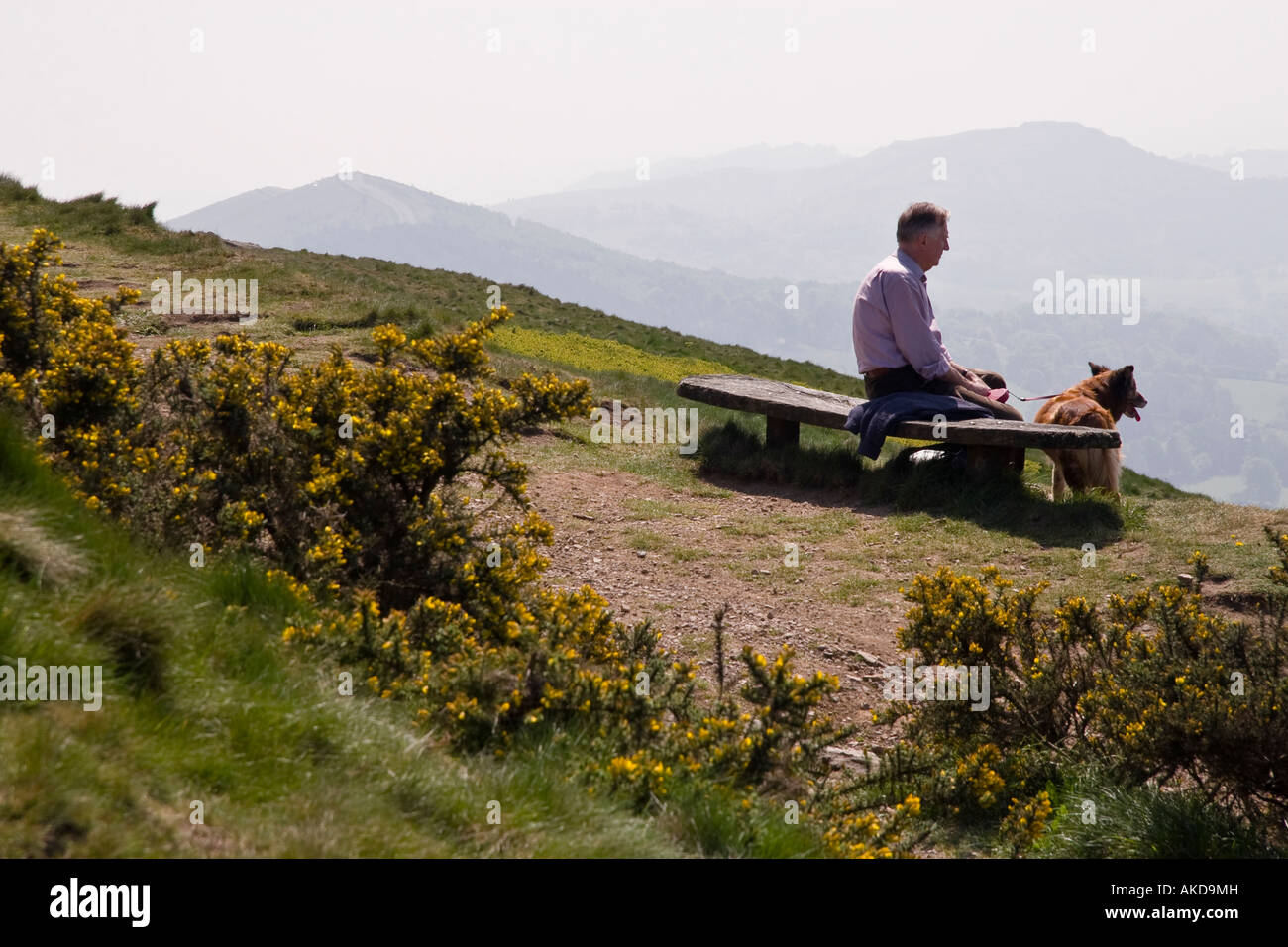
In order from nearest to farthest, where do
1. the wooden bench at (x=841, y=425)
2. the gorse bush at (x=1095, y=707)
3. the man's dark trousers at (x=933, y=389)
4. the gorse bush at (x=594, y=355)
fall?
the gorse bush at (x=1095, y=707) → the wooden bench at (x=841, y=425) → the man's dark trousers at (x=933, y=389) → the gorse bush at (x=594, y=355)

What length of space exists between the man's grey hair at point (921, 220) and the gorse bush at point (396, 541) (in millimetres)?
4789

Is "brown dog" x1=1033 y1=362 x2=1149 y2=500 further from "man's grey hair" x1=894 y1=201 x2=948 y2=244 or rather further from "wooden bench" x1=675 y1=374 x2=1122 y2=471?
"man's grey hair" x1=894 y1=201 x2=948 y2=244

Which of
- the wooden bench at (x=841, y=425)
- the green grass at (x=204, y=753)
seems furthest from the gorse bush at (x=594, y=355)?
the green grass at (x=204, y=753)

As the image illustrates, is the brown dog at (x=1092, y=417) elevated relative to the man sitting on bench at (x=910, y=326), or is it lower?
lower

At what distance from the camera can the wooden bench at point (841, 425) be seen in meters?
7.89

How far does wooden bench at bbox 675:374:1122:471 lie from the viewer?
7891 mm

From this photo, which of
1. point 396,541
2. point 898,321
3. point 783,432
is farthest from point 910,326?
point 396,541

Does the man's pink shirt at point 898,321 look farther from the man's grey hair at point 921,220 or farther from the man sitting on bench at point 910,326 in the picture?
the man's grey hair at point 921,220

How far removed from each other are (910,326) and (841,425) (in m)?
1.29

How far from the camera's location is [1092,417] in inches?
341

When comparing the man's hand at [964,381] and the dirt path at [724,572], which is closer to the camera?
the dirt path at [724,572]
